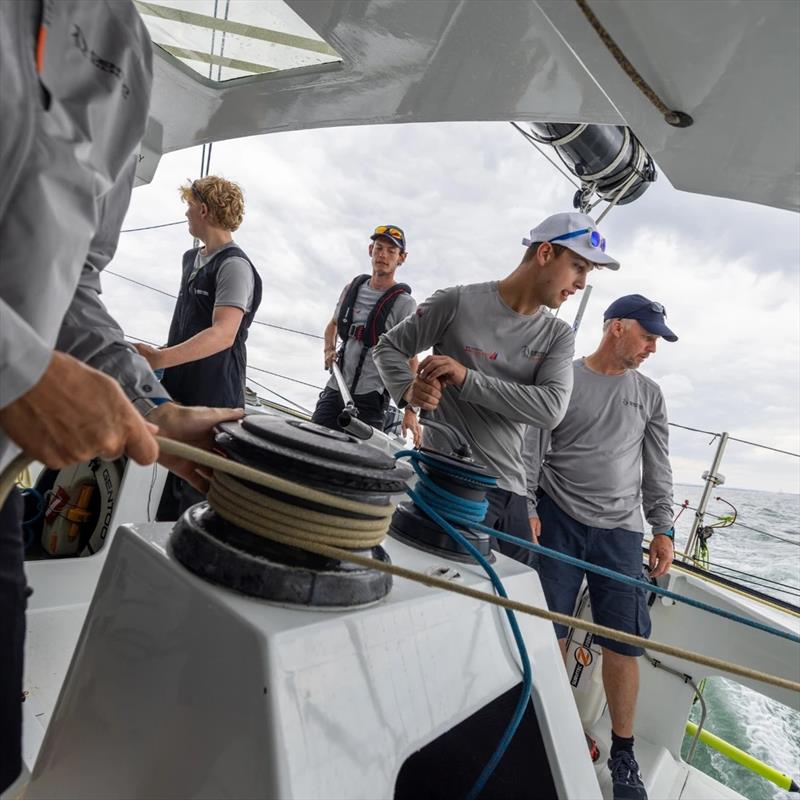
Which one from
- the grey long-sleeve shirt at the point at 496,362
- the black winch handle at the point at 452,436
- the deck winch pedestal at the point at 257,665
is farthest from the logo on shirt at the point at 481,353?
the deck winch pedestal at the point at 257,665

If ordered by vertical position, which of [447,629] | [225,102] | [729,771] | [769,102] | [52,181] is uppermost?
[225,102]

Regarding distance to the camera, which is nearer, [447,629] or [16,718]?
[16,718]

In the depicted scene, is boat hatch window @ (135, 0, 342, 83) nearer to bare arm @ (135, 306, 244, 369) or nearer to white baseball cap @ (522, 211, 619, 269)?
bare arm @ (135, 306, 244, 369)

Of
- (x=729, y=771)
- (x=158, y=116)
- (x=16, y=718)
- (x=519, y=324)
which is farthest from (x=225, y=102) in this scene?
(x=729, y=771)

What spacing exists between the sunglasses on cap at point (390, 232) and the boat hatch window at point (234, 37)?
1673mm

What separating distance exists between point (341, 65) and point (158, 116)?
76cm

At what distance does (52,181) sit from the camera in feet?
2.06

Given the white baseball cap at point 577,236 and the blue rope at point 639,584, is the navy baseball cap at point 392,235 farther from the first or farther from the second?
the blue rope at point 639,584

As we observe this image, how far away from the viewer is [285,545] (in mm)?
833

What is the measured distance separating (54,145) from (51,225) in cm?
8

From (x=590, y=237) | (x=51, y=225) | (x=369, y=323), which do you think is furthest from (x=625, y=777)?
(x=51, y=225)

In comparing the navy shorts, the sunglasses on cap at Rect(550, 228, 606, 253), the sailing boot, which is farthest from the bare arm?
the sailing boot

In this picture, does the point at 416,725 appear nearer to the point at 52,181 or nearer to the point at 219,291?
the point at 52,181

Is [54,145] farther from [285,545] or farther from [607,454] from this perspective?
[607,454]
